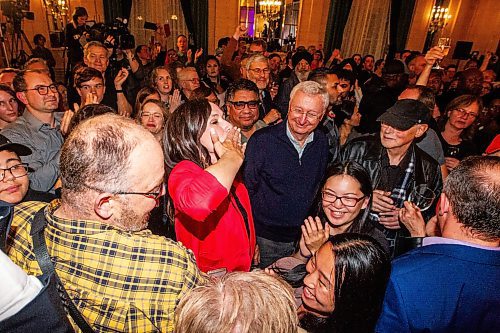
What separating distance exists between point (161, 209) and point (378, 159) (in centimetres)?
181

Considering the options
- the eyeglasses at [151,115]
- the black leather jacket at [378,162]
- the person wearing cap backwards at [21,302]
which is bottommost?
the black leather jacket at [378,162]

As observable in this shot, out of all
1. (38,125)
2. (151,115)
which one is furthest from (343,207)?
(38,125)

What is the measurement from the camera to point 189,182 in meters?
1.34

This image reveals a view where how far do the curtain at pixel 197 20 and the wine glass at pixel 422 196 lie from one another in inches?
358

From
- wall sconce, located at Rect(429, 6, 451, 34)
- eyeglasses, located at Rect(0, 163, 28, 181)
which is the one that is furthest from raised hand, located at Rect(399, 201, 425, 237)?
wall sconce, located at Rect(429, 6, 451, 34)

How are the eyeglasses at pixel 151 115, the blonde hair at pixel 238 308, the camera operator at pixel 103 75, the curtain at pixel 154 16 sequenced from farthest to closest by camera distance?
the curtain at pixel 154 16, the camera operator at pixel 103 75, the eyeglasses at pixel 151 115, the blonde hair at pixel 238 308

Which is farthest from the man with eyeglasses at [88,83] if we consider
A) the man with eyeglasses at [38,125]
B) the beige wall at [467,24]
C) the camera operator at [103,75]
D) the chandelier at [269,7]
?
the beige wall at [467,24]

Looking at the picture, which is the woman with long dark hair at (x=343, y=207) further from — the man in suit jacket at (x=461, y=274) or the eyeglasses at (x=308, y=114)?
the man in suit jacket at (x=461, y=274)

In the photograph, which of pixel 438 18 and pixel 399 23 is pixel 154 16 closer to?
pixel 399 23

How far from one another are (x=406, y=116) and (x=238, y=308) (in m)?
2.15

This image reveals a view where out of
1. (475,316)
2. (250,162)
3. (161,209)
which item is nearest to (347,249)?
(475,316)

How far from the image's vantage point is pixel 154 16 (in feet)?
32.4

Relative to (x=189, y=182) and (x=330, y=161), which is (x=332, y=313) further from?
(x=330, y=161)

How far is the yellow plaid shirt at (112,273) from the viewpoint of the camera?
0.88 metres
